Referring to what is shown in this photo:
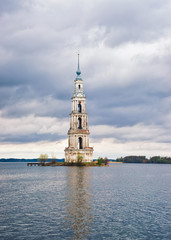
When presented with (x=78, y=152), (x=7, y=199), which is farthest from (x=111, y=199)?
(x=78, y=152)

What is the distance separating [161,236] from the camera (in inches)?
1209

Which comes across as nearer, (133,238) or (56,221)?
(133,238)

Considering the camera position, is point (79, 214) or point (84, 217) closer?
point (84, 217)

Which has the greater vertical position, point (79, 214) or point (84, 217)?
point (79, 214)

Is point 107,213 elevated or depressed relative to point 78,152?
depressed

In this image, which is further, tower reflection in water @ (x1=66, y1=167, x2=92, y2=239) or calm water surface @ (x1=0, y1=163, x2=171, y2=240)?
tower reflection in water @ (x1=66, y1=167, x2=92, y2=239)

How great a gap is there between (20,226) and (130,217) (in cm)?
1447

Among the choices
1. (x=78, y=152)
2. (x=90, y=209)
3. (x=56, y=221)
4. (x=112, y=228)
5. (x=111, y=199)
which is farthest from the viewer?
(x=78, y=152)

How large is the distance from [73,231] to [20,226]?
672 cm

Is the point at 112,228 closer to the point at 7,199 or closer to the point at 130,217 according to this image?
the point at 130,217

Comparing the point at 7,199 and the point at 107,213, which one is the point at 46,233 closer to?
the point at 107,213

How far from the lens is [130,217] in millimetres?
39000

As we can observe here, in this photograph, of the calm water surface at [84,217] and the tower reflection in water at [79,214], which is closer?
the calm water surface at [84,217]

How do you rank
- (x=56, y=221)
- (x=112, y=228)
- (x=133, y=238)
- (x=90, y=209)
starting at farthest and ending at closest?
(x=90, y=209) < (x=56, y=221) < (x=112, y=228) < (x=133, y=238)
